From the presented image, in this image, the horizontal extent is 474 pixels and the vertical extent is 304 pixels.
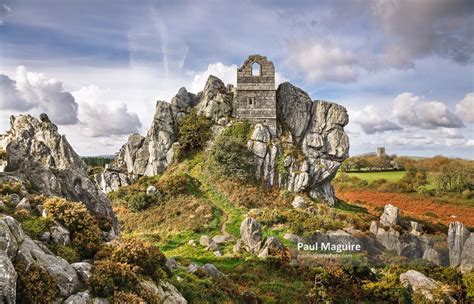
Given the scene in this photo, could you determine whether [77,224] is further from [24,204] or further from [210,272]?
[210,272]

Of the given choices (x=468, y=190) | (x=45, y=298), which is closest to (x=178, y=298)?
(x=45, y=298)

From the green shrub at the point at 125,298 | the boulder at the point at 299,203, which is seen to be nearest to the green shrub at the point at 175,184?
the boulder at the point at 299,203

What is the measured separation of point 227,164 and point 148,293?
88.5ft

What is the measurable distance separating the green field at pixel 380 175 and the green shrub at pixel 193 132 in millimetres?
51367

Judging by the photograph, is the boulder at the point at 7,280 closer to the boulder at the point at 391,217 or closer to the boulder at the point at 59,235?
the boulder at the point at 59,235

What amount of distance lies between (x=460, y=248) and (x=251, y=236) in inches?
535

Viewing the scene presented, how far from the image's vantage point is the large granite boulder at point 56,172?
16594mm

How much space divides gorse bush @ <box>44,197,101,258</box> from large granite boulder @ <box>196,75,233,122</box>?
98.5ft

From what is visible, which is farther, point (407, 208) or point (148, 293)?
point (407, 208)

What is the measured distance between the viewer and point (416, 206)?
56312 millimetres

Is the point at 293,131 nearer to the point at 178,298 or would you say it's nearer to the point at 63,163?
the point at 63,163

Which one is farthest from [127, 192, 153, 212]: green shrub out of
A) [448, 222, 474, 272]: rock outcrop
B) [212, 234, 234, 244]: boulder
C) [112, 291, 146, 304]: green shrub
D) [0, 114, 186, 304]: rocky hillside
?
[448, 222, 474, 272]: rock outcrop

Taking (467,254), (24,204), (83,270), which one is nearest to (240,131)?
(467,254)

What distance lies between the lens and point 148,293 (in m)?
11.4
